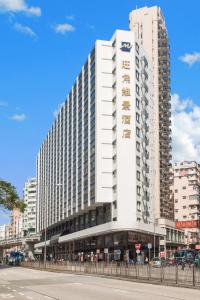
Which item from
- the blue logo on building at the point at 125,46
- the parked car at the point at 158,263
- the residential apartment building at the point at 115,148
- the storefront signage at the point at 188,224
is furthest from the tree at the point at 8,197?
the storefront signage at the point at 188,224

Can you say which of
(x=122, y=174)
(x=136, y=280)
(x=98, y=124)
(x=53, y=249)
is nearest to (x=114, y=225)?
(x=122, y=174)

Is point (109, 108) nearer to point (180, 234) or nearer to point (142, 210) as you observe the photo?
point (142, 210)

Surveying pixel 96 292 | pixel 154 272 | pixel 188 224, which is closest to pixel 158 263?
pixel 154 272

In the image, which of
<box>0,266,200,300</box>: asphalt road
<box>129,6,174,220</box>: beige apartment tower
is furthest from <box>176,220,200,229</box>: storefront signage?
<box>0,266,200,300</box>: asphalt road

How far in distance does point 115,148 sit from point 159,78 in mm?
58167

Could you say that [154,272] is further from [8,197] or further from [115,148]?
[115,148]

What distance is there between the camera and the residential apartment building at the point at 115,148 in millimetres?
108375

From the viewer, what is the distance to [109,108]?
114375 mm

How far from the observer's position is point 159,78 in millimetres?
163875

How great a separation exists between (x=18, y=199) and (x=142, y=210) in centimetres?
6480

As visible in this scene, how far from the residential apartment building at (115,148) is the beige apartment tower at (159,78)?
34.1 m

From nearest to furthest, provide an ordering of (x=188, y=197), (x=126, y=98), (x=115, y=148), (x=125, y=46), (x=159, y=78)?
(x=115, y=148) < (x=126, y=98) < (x=125, y=46) < (x=159, y=78) < (x=188, y=197)

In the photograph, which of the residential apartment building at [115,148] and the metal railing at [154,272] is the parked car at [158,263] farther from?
the residential apartment building at [115,148]

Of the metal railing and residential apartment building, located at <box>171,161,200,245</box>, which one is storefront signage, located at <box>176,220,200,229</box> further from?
the metal railing
